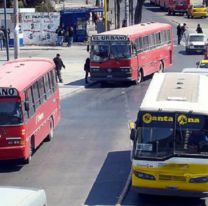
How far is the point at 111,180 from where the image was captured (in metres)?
18.7

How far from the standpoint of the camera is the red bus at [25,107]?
19.7 metres

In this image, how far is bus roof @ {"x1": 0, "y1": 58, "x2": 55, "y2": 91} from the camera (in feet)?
66.5

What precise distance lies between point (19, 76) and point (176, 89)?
5.30 m

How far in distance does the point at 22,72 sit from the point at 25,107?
2069 millimetres

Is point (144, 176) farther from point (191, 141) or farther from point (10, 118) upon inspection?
point (10, 118)

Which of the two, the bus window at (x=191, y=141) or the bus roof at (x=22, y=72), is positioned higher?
the bus roof at (x=22, y=72)

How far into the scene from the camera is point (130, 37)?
36312 millimetres

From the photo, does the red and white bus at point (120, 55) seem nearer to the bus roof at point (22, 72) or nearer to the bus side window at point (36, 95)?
the bus roof at point (22, 72)

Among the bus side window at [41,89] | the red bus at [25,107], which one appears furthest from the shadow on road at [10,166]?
the bus side window at [41,89]

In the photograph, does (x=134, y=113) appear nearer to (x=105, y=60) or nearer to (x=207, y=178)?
(x=105, y=60)

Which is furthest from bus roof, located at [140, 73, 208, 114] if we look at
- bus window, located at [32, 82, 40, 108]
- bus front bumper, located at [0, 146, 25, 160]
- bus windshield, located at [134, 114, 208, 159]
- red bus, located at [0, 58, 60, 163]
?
bus front bumper, located at [0, 146, 25, 160]

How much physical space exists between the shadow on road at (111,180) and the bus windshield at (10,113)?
2568 millimetres

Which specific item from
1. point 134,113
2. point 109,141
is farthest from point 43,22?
point 109,141

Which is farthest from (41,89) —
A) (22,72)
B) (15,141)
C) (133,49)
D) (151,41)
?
(151,41)
